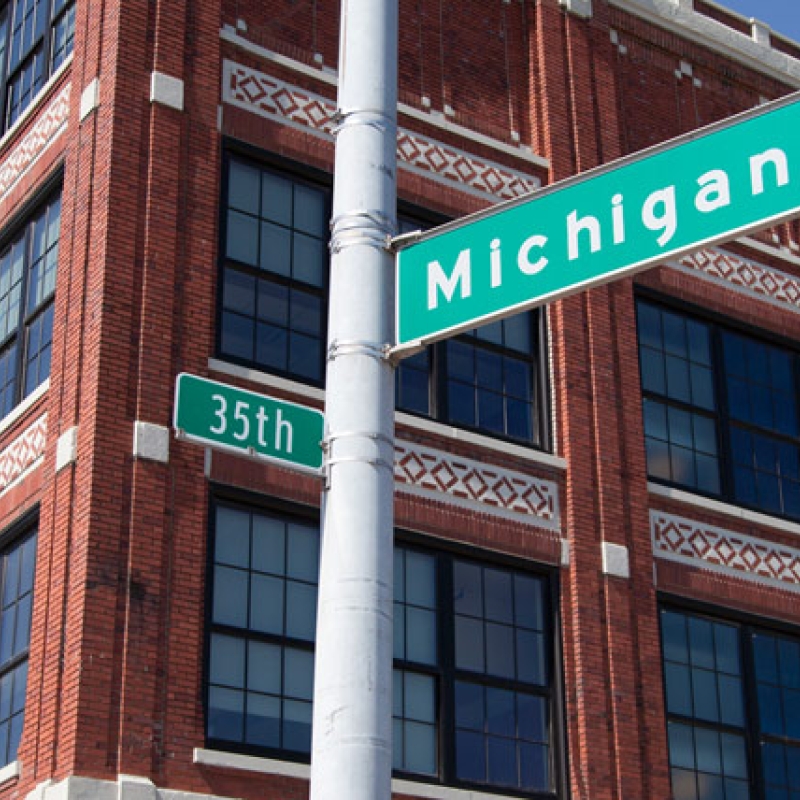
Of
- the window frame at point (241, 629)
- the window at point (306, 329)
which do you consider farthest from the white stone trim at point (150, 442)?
the window at point (306, 329)

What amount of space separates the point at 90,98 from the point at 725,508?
8456 millimetres

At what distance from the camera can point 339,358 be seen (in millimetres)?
6793

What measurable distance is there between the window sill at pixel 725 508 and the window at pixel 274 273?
447 cm

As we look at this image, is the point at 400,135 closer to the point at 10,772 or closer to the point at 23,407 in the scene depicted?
the point at 23,407

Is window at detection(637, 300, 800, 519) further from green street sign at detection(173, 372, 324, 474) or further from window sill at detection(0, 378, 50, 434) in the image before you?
green street sign at detection(173, 372, 324, 474)

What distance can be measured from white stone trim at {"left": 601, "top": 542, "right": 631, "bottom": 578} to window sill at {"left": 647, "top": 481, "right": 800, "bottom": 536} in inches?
45.3

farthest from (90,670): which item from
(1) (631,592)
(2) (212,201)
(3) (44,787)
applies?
(1) (631,592)

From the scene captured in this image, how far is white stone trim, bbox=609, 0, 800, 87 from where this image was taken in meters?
21.3

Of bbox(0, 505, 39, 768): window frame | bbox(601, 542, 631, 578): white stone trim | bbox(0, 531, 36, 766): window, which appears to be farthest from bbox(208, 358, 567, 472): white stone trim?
bbox(0, 531, 36, 766): window

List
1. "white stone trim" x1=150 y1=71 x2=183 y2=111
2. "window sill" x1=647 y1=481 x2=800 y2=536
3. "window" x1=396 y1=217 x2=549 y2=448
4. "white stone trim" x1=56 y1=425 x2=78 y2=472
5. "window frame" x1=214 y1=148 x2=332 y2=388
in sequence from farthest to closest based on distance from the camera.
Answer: "window sill" x1=647 y1=481 x2=800 y2=536, "window" x1=396 y1=217 x2=549 y2=448, "white stone trim" x1=150 y1=71 x2=183 y2=111, "window frame" x1=214 y1=148 x2=332 y2=388, "white stone trim" x1=56 y1=425 x2=78 y2=472

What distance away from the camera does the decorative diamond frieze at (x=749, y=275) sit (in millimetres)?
20375

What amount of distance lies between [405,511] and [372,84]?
914 cm

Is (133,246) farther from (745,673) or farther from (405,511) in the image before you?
(745,673)

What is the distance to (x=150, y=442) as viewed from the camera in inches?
570
